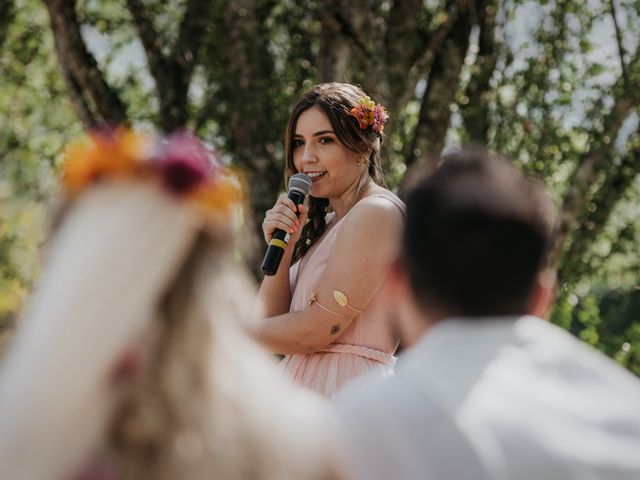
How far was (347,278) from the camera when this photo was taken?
133 inches

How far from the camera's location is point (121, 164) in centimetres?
134

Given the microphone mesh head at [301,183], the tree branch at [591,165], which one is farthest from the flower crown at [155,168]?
the tree branch at [591,165]

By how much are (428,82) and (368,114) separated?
4.86 metres

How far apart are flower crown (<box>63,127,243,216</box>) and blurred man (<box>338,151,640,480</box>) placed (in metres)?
0.40

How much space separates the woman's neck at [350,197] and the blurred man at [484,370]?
2.11 meters

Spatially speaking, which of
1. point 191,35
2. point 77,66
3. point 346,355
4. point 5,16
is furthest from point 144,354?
point 5,16

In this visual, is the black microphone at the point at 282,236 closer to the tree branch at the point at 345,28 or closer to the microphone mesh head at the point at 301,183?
the microphone mesh head at the point at 301,183

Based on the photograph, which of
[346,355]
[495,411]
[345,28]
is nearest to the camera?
[495,411]

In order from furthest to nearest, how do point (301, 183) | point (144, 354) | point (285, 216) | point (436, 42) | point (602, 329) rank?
point (602, 329), point (436, 42), point (301, 183), point (285, 216), point (144, 354)

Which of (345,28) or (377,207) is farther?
(345,28)

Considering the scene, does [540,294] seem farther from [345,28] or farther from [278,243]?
[345,28]

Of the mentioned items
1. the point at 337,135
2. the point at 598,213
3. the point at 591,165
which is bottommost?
the point at 598,213

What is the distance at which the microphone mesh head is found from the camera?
3701mm

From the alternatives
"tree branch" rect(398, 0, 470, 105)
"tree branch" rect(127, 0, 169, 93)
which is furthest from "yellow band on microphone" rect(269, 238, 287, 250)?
"tree branch" rect(127, 0, 169, 93)
